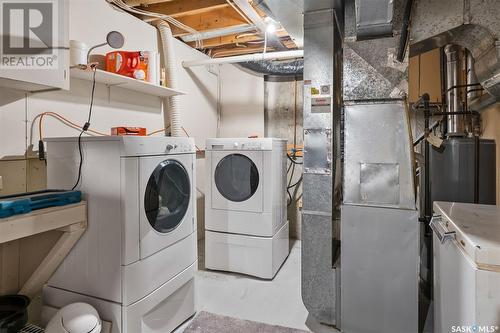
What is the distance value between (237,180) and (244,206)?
28 centimetres

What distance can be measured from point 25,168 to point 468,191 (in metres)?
3.16

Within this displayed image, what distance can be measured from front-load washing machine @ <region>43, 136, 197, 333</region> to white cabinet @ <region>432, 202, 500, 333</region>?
1.58 m

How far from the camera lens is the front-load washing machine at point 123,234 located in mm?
1611

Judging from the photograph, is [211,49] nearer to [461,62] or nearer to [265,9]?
[265,9]

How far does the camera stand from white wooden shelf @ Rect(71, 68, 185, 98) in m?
2.12

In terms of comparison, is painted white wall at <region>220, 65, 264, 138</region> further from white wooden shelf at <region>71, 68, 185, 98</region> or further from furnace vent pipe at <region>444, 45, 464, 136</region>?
furnace vent pipe at <region>444, 45, 464, 136</region>

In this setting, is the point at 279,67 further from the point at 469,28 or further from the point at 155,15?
the point at 469,28

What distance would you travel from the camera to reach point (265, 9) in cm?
200

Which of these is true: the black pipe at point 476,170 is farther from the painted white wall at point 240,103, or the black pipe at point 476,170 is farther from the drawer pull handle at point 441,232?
the painted white wall at point 240,103

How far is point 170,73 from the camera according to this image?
3.00m

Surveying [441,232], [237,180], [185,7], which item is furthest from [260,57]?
[441,232]

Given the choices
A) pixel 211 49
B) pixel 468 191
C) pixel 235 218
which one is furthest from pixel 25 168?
pixel 468 191

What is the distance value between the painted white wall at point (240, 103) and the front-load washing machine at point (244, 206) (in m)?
1.20

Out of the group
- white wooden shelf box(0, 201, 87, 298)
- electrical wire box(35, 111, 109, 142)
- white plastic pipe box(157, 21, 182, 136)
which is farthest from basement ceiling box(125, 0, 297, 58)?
white wooden shelf box(0, 201, 87, 298)
